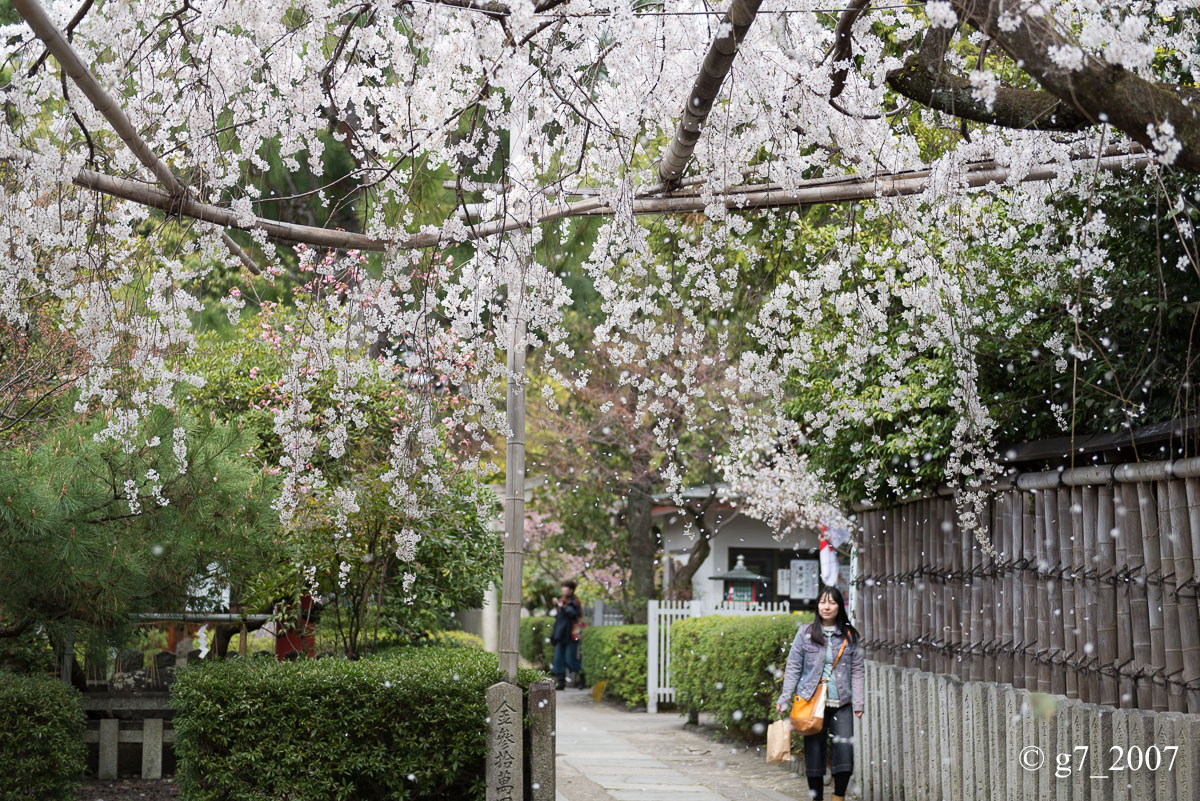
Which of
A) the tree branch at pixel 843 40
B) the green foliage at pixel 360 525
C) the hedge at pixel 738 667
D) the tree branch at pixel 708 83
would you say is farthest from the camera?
the hedge at pixel 738 667

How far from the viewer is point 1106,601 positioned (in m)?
5.41

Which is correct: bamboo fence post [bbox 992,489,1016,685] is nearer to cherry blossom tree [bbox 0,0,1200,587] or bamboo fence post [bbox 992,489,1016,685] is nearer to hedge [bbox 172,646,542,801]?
cherry blossom tree [bbox 0,0,1200,587]

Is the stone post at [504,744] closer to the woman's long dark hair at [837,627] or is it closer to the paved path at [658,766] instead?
the paved path at [658,766]

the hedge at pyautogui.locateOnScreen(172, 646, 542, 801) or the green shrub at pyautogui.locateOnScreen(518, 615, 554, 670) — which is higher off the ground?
the hedge at pyautogui.locateOnScreen(172, 646, 542, 801)

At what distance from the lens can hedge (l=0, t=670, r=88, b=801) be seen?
258 inches

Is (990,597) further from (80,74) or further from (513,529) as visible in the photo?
(80,74)

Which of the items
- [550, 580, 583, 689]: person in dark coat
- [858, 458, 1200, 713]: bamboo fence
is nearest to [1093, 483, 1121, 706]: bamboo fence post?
[858, 458, 1200, 713]: bamboo fence

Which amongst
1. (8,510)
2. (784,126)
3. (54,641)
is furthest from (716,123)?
(54,641)

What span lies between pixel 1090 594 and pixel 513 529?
3230 millimetres

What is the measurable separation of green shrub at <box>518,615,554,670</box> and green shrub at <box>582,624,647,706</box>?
3.64 meters

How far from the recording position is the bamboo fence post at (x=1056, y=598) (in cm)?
576

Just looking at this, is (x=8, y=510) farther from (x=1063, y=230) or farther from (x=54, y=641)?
(x=1063, y=230)

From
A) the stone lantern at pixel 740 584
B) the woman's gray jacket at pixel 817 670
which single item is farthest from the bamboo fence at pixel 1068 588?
the stone lantern at pixel 740 584

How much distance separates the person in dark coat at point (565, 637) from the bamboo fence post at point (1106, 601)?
13464 mm
